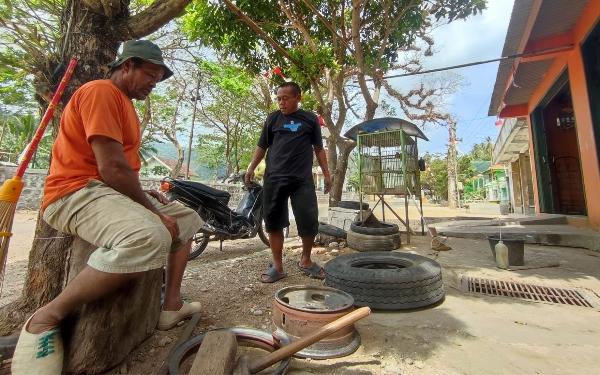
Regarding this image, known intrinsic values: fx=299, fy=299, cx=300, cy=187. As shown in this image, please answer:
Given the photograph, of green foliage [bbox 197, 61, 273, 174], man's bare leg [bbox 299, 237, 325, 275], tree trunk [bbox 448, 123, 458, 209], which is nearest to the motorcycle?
man's bare leg [bbox 299, 237, 325, 275]

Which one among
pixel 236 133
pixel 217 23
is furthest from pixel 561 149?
pixel 236 133

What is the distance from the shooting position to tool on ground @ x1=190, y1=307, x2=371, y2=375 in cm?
115

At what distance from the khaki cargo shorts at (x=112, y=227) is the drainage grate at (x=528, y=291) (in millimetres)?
2607

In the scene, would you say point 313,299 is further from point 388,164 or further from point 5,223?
point 388,164

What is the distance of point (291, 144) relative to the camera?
2.88 m

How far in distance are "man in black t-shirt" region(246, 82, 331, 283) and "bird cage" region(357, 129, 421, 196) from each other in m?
2.63

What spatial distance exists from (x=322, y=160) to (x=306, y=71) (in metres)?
2.63

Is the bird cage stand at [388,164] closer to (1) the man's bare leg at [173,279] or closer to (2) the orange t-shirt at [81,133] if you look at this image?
(1) the man's bare leg at [173,279]

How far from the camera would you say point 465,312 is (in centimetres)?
210

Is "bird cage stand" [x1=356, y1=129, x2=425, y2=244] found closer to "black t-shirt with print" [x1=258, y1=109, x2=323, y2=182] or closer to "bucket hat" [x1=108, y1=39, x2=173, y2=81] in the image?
"black t-shirt with print" [x1=258, y1=109, x2=323, y2=182]

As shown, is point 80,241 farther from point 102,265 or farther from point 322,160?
point 322,160

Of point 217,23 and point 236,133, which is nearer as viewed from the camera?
point 217,23

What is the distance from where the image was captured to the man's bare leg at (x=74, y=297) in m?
1.28

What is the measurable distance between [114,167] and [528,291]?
328 cm
